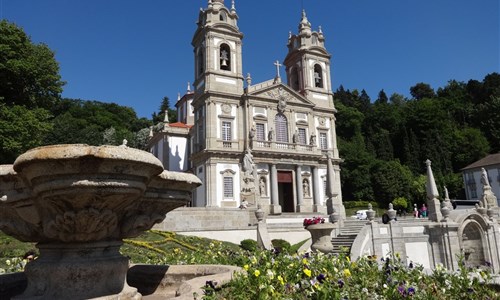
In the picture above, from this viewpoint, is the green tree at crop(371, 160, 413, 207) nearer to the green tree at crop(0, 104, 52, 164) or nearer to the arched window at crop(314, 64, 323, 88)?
the arched window at crop(314, 64, 323, 88)

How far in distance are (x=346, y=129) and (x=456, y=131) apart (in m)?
17.3

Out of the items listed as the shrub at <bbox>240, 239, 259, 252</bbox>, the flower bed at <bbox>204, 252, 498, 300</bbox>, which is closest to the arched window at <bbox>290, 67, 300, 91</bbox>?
the shrub at <bbox>240, 239, 259, 252</bbox>

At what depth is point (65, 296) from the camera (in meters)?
3.88

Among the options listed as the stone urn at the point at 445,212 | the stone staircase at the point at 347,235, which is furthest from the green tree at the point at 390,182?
the stone urn at the point at 445,212

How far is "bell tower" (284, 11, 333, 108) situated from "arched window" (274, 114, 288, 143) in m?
4.47

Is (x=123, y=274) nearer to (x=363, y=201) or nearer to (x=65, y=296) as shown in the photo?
(x=65, y=296)

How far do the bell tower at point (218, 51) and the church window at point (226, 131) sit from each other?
2885mm

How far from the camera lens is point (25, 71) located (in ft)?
75.6

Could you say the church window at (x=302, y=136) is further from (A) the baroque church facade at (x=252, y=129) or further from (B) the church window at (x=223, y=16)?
(B) the church window at (x=223, y=16)

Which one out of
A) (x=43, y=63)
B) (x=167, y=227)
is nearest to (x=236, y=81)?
(x=43, y=63)

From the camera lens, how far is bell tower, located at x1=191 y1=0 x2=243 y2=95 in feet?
107

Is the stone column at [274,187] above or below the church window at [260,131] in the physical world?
below

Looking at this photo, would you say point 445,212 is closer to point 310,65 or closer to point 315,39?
point 310,65

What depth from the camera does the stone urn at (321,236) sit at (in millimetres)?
10617
